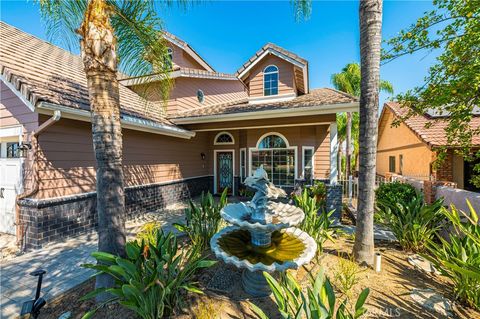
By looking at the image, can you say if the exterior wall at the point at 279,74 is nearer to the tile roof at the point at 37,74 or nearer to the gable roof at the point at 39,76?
the gable roof at the point at 39,76

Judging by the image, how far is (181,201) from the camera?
32.6ft

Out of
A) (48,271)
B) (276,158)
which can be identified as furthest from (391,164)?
(48,271)

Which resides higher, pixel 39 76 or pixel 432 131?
pixel 39 76

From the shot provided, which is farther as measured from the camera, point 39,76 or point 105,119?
point 39,76

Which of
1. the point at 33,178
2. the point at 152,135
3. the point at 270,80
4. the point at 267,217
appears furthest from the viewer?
the point at 270,80

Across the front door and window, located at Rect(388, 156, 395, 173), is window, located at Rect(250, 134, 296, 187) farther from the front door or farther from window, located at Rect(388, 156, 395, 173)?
window, located at Rect(388, 156, 395, 173)

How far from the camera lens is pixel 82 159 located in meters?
6.03

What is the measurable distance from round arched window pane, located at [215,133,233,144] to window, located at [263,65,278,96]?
120 inches

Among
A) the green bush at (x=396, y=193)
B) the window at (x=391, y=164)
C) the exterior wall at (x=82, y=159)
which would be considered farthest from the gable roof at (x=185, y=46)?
the window at (x=391, y=164)

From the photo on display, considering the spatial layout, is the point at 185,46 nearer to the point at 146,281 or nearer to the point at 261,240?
the point at 261,240

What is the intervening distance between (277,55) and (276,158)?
4485mm

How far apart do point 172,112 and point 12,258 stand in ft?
24.7

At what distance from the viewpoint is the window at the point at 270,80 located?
958 centimetres

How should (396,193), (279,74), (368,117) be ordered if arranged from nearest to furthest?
(368,117) < (396,193) < (279,74)
